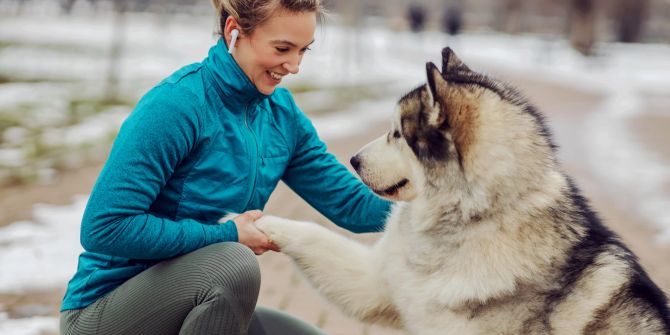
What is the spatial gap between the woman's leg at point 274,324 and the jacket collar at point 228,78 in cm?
90

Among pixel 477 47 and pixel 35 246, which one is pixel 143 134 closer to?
pixel 35 246

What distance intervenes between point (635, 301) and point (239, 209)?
135 cm

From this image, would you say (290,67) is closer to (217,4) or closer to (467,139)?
(217,4)

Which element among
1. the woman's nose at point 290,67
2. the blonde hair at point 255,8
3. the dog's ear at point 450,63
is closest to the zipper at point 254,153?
the woman's nose at point 290,67

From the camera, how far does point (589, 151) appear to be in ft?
33.3

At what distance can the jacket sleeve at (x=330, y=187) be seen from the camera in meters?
2.98

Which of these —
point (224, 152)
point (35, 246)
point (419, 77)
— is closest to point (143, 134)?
point (224, 152)

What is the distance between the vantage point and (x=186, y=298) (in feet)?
7.70

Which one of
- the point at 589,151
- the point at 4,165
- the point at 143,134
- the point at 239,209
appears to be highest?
the point at 143,134

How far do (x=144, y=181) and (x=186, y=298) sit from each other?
0.39 m

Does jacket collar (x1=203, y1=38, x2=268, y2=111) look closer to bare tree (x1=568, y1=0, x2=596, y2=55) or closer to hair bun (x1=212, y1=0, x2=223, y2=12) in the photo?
hair bun (x1=212, y1=0, x2=223, y2=12)

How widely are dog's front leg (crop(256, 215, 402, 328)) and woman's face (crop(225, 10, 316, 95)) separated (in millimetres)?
590

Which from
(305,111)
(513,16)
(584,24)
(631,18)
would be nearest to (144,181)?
(305,111)

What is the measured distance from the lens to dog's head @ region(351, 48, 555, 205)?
2.51m
